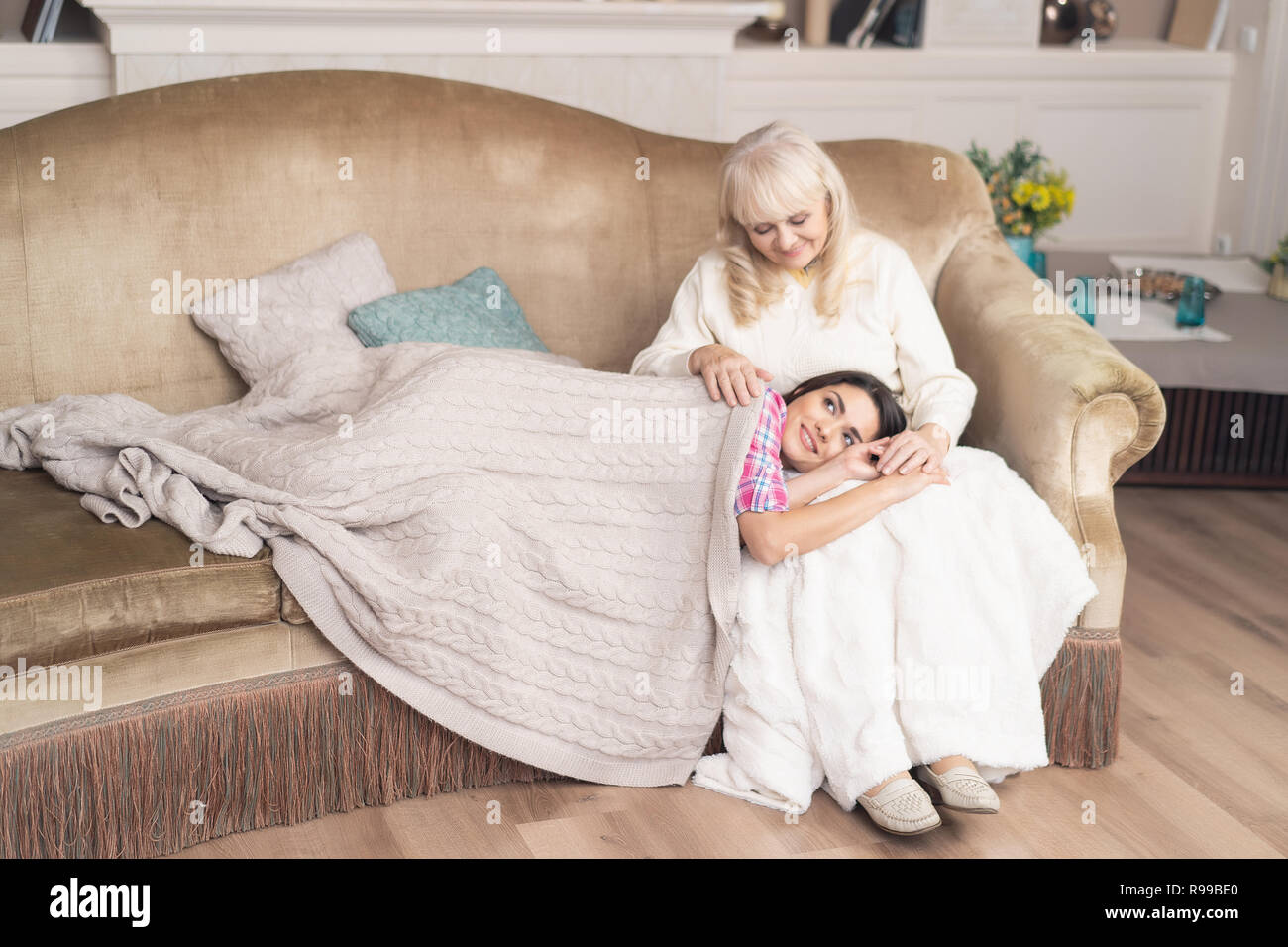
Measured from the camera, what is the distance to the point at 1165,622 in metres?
2.69

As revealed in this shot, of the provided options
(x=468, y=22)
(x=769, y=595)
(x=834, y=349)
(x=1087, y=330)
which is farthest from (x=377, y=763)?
(x=468, y=22)

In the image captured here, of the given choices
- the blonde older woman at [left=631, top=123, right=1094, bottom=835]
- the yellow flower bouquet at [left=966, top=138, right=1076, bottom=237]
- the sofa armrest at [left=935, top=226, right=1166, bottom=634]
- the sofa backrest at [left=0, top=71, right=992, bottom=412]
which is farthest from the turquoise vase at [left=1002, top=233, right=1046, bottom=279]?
the blonde older woman at [left=631, top=123, right=1094, bottom=835]

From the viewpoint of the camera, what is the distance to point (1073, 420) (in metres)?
2.16

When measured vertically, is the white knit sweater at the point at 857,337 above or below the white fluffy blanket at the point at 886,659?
above

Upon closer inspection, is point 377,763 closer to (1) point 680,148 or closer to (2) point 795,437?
(2) point 795,437

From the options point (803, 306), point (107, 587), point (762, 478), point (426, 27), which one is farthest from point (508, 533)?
point (426, 27)

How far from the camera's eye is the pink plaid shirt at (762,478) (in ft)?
6.50

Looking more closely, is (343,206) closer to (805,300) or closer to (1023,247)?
(805,300)

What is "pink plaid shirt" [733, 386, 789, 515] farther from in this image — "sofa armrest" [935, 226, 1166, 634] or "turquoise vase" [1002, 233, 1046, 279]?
"turquoise vase" [1002, 233, 1046, 279]

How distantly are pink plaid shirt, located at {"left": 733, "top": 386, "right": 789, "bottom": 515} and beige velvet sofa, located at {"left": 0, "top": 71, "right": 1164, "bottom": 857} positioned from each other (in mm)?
487

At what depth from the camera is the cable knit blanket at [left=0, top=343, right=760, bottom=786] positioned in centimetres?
192

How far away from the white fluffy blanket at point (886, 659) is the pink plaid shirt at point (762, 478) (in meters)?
0.09

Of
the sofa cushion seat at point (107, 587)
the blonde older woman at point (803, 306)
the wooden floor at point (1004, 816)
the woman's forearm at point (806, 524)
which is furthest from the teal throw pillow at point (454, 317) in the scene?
the wooden floor at point (1004, 816)

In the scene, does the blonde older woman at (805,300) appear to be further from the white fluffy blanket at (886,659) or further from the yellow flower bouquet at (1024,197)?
the yellow flower bouquet at (1024,197)
